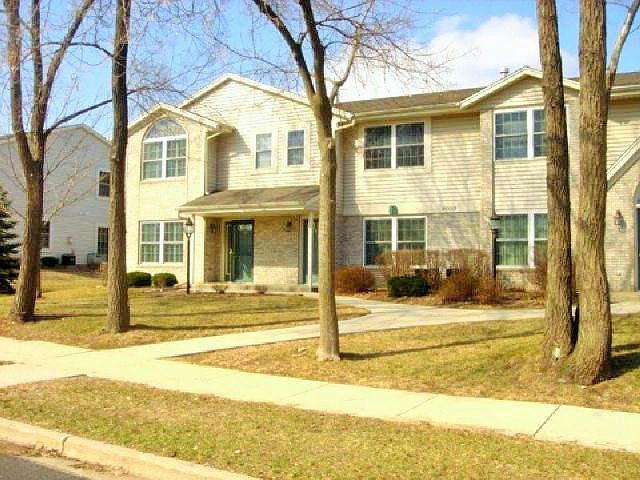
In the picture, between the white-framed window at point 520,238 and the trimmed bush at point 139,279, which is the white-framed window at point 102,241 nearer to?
the trimmed bush at point 139,279

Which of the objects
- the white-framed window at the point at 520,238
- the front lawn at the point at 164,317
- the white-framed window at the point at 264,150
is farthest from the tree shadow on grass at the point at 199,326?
the white-framed window at the point at 264,150

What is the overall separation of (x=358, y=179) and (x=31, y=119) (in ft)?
33.7

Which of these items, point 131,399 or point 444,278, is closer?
point 131,399

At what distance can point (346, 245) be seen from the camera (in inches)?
862

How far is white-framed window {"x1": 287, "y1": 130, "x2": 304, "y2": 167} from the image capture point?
22.5m

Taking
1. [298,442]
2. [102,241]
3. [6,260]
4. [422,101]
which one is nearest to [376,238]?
[422,101]

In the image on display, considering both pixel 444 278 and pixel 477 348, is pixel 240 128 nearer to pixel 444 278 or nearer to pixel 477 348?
pixel 444 278

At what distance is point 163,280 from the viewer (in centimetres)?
2280

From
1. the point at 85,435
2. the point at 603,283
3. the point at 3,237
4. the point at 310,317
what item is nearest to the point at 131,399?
the point at 85,435

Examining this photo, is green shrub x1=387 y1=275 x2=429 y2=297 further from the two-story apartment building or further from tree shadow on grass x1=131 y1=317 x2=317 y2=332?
tree shadow on grass x1=131 y1=317 x2=317 y2=332

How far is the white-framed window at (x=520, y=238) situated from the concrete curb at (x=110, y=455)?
50.2ft

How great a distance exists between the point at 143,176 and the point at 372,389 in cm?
1868

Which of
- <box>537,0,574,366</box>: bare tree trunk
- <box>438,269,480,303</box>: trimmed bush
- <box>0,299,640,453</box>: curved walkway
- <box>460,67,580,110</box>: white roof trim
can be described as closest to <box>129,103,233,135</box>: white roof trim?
<box>460,67,580,110</box>: white roof trim

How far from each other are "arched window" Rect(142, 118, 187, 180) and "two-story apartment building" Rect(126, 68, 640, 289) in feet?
0.17
